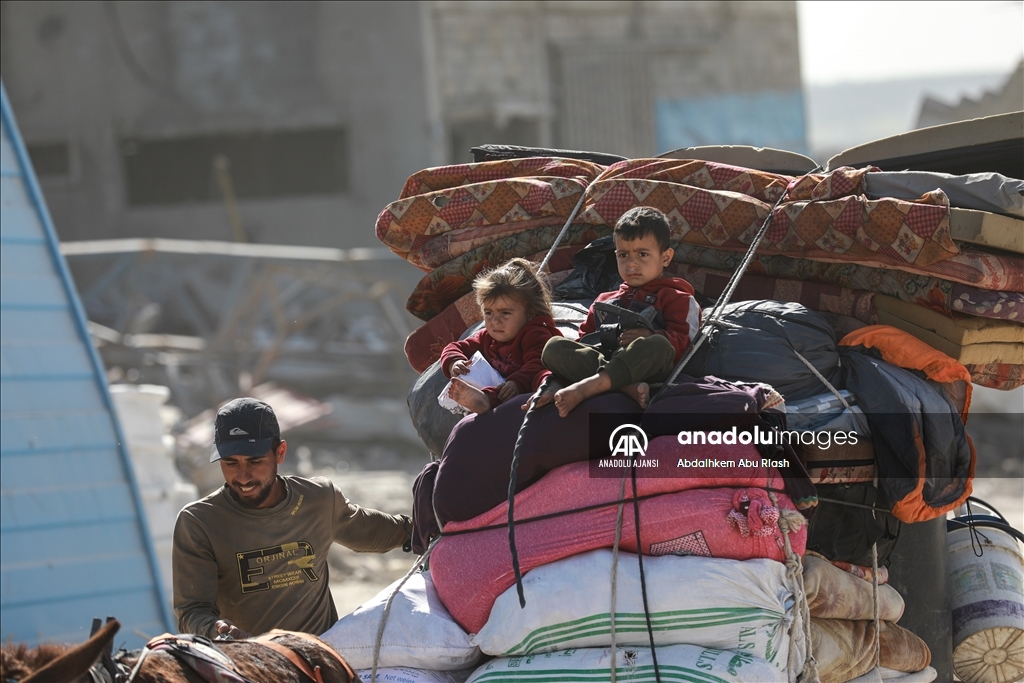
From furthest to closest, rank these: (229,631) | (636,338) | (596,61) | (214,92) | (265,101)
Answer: (596,61)
(214,92)
(265,101)
(229,631)
(636,338)

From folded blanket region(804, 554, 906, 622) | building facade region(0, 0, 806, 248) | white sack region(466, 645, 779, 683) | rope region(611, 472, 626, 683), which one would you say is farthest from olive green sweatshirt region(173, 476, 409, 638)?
building facade region(0, 0, 806, 248)

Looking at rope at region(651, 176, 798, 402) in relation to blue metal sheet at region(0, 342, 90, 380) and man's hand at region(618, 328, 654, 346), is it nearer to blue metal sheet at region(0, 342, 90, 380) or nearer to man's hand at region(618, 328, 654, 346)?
man's hand at region(618, 328, 654, 346)

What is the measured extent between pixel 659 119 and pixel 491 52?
9.76ft

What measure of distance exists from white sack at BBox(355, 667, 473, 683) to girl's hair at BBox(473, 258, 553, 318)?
1030mm

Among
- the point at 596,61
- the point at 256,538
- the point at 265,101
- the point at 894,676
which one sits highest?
the point at 596,61

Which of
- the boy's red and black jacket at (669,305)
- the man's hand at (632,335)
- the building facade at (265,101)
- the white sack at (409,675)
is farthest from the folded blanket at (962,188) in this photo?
the building facade at (265,101)

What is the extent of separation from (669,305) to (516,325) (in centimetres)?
45

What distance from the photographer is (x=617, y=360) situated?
2918mm

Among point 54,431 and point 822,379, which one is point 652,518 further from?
point 54,431

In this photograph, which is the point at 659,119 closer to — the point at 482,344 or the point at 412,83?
the point at 412,83

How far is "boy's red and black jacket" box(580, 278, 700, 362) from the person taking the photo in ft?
10.1

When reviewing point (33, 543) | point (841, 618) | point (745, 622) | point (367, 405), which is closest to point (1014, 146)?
point (841, 618)

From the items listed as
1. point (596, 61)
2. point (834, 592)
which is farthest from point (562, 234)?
point (596, 61)

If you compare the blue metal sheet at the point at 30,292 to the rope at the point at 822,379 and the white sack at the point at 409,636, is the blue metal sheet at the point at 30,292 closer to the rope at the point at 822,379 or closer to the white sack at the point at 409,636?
the white sack at the point at 409,636
